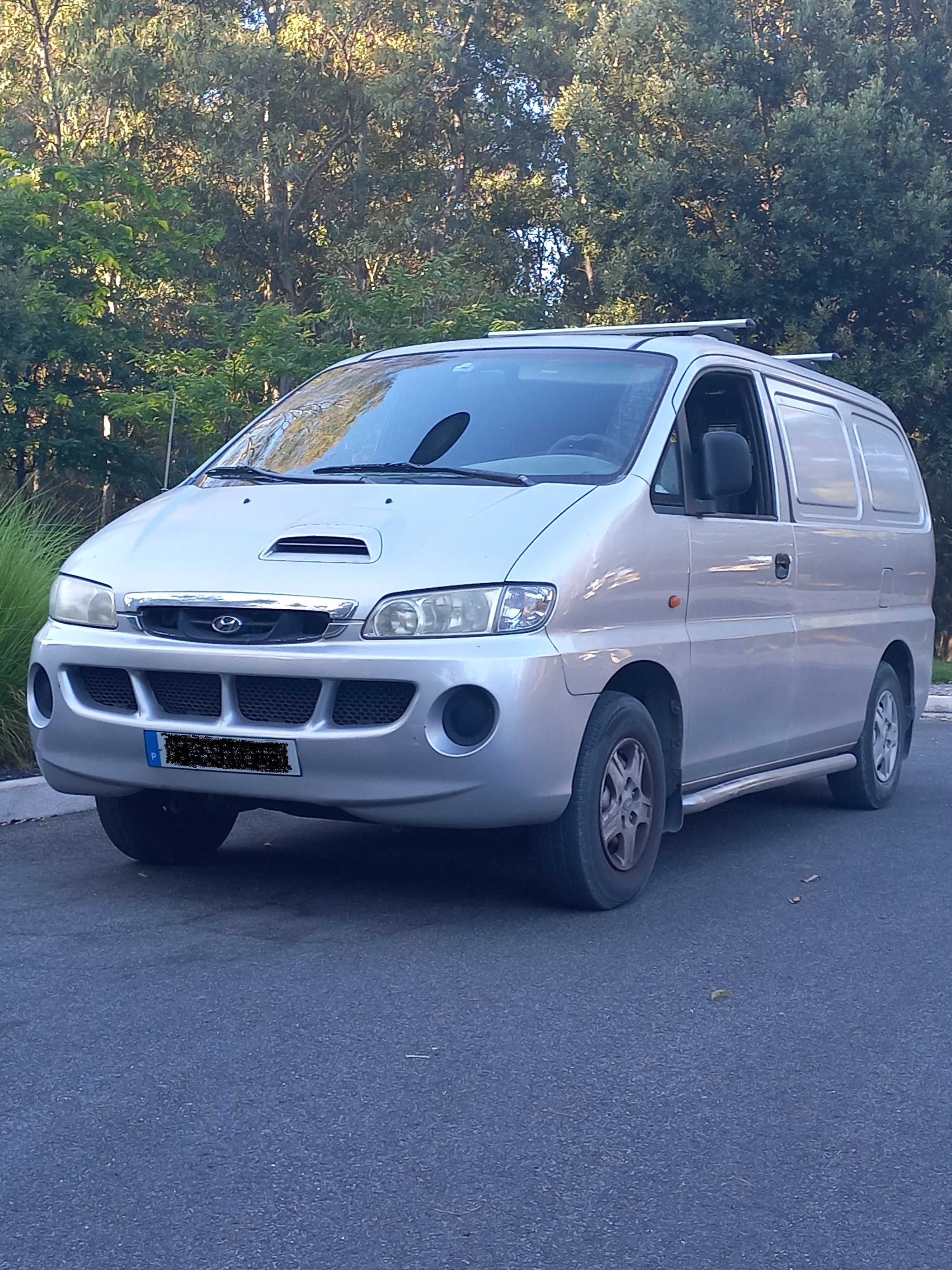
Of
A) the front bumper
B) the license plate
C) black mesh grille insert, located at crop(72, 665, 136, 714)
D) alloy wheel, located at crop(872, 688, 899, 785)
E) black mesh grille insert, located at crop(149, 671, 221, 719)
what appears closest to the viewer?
the front bumper

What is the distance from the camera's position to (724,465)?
6.07 m

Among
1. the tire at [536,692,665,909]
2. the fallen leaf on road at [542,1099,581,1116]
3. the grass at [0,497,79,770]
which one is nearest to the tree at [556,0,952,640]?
the grass at [0,497,79,770]

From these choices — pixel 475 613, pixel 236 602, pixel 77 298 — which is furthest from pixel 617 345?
pixel 77 298

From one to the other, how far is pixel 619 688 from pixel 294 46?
82.8ft

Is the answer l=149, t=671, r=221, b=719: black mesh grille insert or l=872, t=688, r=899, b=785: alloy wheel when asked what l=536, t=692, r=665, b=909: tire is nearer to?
l=149, t=671, r=221, b=719: black mesh grille insert

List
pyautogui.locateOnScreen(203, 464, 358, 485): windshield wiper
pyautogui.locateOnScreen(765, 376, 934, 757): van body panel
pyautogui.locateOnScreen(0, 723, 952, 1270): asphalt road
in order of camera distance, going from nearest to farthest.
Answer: pyautogui.locateOnScreen(0, 723, 952, 1270): asphalt road → pyautogui.locateOnScreen(203, 464, 358, 485): windshield wiper → pyautogui.locateOnScreen(765, 376, 934, 757): van body panel

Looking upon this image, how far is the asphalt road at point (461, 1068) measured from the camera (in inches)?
119

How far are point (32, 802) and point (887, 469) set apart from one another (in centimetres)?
458

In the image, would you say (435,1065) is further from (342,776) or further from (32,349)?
(32,349)

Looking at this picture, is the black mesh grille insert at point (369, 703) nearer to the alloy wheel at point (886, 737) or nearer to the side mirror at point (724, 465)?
the side mirror at point (724, 465)

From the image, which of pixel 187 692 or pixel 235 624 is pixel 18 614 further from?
pixel 235 624

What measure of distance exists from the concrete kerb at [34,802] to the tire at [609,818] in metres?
2.70

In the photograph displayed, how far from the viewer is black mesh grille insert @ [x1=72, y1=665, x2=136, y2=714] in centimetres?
540

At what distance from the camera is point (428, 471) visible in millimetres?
5852
